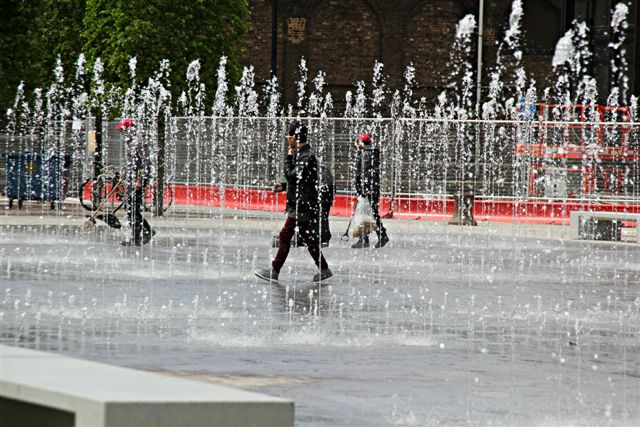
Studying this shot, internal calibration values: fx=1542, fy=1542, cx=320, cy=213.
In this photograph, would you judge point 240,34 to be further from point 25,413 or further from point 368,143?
point 25,413

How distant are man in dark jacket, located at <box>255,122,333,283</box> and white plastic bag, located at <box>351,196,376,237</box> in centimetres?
670

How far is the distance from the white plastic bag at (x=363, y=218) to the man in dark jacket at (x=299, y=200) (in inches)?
264

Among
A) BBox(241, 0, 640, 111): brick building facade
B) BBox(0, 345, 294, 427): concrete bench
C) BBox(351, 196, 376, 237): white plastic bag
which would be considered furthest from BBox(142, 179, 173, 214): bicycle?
BBox(0, 345, 294, 427): concrete bench

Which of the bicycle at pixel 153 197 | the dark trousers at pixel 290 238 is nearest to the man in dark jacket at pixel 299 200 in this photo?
the dark trousers at pixel 290 238

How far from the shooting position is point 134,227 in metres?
21.9

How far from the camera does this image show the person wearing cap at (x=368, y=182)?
76.4 feet

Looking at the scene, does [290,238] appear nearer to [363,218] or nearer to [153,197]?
[363,218]

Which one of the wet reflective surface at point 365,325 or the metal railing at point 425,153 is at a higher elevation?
the metal railing at point 425,153

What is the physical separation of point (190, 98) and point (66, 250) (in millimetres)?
15264

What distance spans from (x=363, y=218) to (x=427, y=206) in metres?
11.6

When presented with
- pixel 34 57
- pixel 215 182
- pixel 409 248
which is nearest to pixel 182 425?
pixel 409 248

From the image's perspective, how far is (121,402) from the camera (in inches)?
197

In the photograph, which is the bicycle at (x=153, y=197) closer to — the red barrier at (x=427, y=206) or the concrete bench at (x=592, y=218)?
the red barrier at (x=427, y=206)

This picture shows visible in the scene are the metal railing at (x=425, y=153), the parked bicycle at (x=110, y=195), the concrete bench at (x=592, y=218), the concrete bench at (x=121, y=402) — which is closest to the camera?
the concrete bench at (x=121, y=402)
